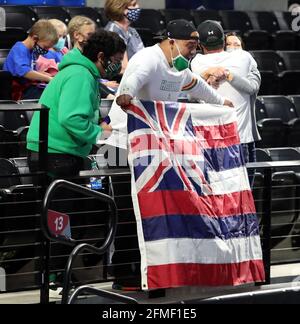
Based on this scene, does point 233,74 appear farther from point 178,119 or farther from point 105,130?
point 105,130

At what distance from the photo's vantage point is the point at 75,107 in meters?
6.89

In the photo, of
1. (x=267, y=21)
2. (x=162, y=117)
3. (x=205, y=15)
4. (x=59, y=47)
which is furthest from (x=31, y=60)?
(x=267, y=21)

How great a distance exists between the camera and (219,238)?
7.24 metres

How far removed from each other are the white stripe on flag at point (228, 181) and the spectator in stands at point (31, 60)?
90.0 inches

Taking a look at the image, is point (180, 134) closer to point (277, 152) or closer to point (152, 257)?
point (152, 257)

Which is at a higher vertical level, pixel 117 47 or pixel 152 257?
Result: pixel 117 47

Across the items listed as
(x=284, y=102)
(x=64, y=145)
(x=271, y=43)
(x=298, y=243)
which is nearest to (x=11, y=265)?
(x=64, y=145)

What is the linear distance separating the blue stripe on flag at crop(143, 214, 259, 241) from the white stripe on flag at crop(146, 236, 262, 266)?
3 cm

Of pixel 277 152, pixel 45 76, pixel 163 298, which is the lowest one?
pixel 163 298

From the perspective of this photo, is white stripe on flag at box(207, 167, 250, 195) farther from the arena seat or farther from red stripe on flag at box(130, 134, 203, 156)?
the arena seat

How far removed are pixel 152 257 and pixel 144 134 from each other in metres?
0.77

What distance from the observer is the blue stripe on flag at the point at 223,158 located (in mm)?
7355

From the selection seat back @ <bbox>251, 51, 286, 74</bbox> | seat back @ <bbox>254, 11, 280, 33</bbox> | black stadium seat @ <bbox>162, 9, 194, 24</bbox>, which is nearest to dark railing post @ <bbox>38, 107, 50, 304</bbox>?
seat back @ <bbox>251, 51, 286, 74</bbox>

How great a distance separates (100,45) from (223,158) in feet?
3.60
